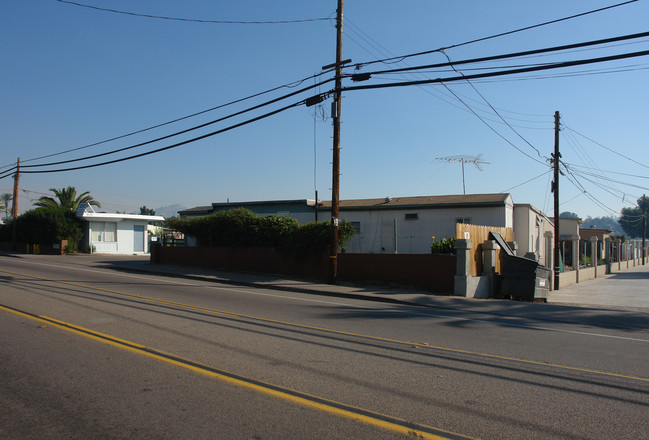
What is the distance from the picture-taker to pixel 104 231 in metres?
40.4

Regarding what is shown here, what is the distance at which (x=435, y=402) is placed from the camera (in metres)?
5.19

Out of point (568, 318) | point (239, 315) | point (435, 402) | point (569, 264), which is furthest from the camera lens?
point (569, 264)

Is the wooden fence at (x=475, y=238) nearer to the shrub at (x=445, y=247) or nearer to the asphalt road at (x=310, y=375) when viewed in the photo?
the shrub at (x=445, y=247)

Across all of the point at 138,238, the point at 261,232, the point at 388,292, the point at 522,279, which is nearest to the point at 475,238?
the point at 522,279

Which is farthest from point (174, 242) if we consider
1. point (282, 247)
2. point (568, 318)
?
point (568, 318)

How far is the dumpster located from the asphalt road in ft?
18.1

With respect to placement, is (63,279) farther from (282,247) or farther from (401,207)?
(401,207)

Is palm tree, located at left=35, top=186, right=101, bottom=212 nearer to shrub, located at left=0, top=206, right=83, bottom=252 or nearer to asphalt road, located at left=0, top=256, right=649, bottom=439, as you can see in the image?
shrub, located at left=0, top=206, right=83, bottom=252

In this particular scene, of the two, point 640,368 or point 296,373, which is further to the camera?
point 640,368

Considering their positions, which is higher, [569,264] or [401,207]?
[401,207]

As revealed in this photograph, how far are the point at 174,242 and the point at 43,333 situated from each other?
790 inches

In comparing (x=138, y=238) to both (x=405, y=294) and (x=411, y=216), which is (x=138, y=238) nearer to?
(x=411, y=216)

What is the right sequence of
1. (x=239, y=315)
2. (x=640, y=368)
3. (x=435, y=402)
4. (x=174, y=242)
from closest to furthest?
(x=435, y=402), (x=640, y=368), (x=239, y=315), (x=174, y=242)

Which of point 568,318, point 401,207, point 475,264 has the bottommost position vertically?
point 568,318
